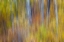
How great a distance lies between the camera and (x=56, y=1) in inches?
38.7

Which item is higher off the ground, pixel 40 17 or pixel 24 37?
pixel 40 17

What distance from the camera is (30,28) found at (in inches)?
40.0

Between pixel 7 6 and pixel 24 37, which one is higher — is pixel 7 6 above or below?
above

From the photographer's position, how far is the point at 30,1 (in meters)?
1.03

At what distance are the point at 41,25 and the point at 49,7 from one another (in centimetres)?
14

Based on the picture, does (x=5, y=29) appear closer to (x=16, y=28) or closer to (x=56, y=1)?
(x=16, y=28)

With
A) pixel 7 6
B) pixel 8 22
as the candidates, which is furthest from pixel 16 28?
pixel 7 6

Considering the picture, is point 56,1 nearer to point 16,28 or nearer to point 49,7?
point 49,7

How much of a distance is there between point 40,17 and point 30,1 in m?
0.14

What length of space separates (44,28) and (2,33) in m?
0.32

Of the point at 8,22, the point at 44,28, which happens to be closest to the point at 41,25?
the point at 44,28

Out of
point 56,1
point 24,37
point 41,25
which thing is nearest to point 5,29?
point 24,37

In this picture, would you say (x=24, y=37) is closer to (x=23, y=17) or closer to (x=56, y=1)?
(x=23, y=17)

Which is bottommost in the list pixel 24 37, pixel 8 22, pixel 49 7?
pixel 24 37
